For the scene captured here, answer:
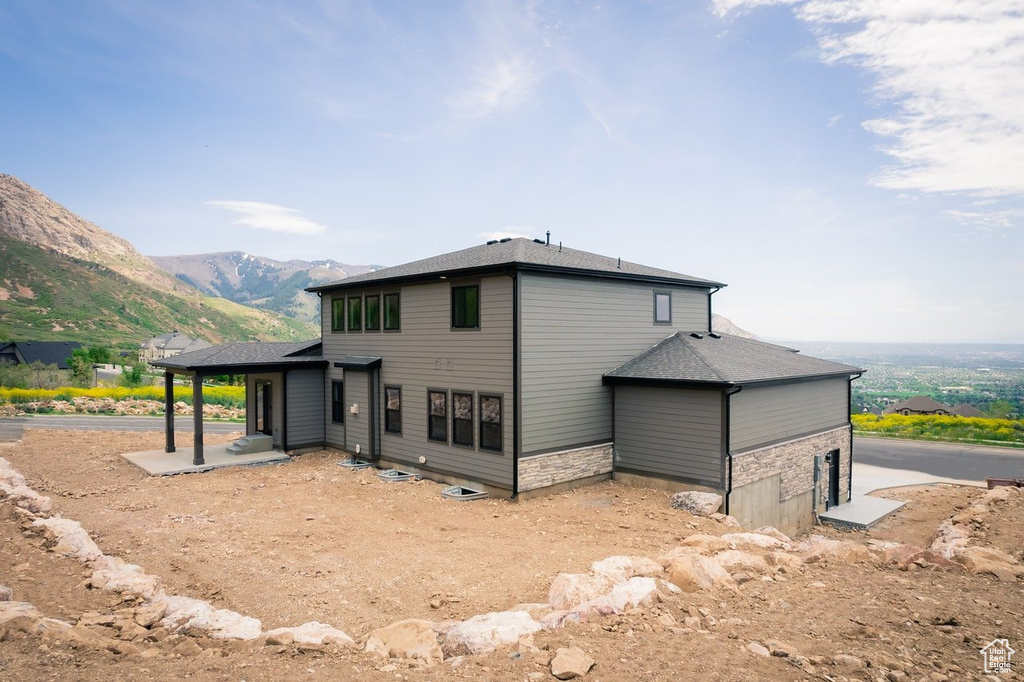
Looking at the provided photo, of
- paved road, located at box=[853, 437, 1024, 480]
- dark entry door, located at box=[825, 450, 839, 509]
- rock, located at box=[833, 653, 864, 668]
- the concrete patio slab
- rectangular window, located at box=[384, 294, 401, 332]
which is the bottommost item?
paved road, located at box=[853, 437, 1024, 480]

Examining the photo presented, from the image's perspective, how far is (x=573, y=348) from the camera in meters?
14.3

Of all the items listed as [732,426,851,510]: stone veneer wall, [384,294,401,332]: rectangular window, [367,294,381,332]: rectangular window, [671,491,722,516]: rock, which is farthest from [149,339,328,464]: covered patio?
[732,426,851,510]: stone veneer wall

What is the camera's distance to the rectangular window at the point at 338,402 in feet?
61.4

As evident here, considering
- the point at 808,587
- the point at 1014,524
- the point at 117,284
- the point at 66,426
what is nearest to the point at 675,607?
the point at 808,587

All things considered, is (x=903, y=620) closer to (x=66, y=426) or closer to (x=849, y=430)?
(x=849, y=430)

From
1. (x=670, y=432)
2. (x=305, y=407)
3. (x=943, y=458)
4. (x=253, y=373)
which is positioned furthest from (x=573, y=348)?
(x=943, y=458)

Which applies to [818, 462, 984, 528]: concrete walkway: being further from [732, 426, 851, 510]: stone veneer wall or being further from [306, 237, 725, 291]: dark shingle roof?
[306, 237, 725, 291]: dark shingle roof

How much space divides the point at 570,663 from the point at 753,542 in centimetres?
530

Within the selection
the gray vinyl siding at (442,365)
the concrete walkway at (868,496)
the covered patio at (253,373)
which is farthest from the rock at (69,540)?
the concrete walkway at (868,496)

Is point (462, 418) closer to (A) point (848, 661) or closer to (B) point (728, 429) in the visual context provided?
(B) point (728, 429)

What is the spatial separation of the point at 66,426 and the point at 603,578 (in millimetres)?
27475

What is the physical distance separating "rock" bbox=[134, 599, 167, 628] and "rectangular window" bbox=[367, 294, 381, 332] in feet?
36.9

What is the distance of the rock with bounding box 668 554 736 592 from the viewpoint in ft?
22.9
